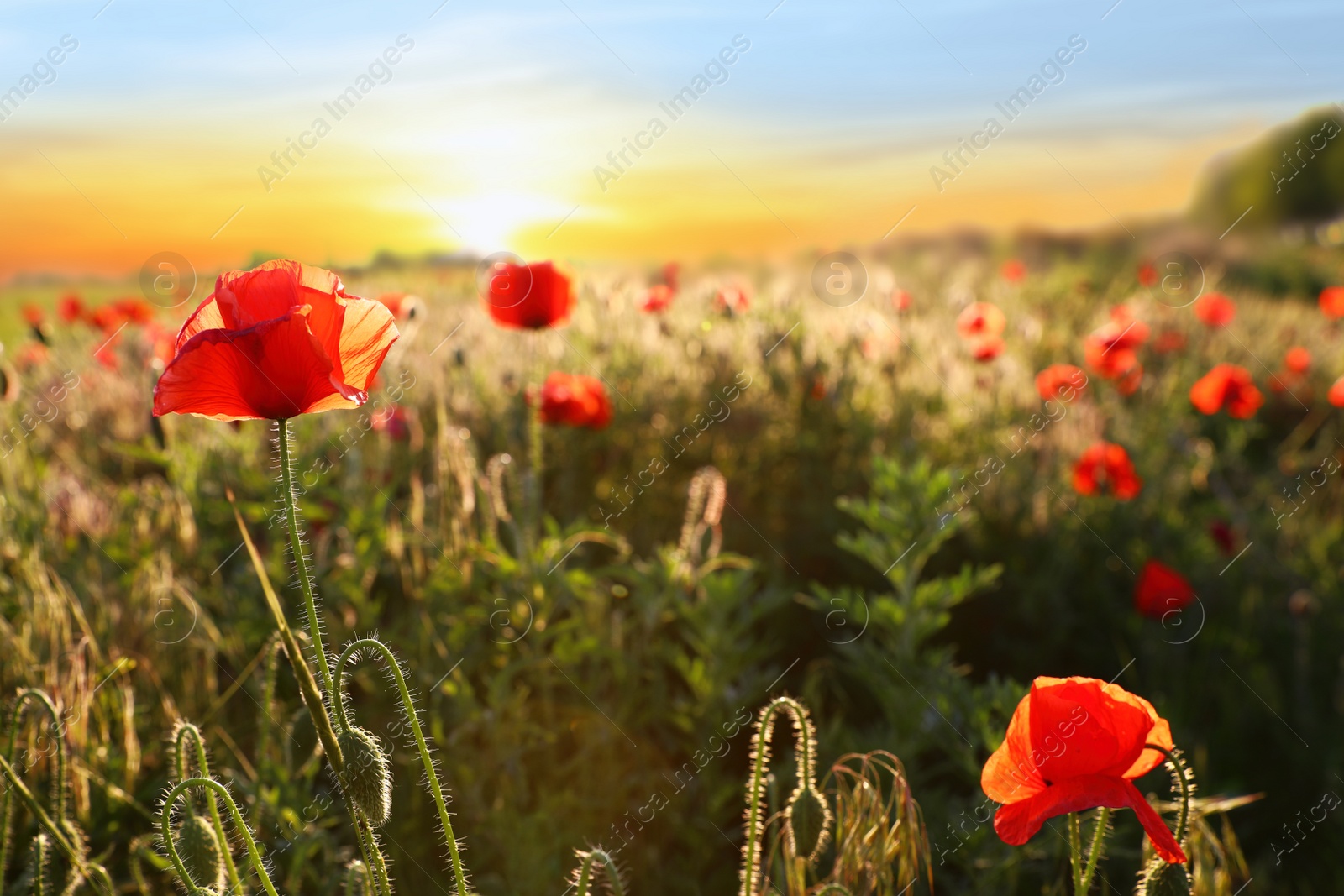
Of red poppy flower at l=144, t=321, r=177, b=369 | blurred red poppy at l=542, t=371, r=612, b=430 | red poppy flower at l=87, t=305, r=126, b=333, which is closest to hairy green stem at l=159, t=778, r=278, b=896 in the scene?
blurred red poppy at l=542, t=371, r=612, b=430

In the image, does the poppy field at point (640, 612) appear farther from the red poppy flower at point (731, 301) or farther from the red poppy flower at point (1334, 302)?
the red poppy flower at point (1334, 302)

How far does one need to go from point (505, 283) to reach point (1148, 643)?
2502mm

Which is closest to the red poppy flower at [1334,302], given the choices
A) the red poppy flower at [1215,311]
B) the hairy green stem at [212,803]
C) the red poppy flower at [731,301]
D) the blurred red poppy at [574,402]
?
the red poppy flower at [1215,311]

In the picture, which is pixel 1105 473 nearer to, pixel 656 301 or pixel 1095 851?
pixel 656 301

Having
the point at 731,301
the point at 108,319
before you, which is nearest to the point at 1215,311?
the point at 731,301

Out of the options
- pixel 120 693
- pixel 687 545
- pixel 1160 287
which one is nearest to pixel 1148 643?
pixel 687 545

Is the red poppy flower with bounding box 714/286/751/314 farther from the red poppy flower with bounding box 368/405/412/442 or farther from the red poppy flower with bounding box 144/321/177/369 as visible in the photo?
the red poppy flower with bounding box 144/321/177/369

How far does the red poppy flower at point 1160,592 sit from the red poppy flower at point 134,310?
5364 millimetres

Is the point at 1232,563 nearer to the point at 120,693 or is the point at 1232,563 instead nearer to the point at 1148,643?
the point at 1148,643

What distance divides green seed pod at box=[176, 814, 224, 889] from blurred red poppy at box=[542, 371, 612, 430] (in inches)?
71.3

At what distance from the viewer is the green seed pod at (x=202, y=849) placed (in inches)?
Answer: 53.3

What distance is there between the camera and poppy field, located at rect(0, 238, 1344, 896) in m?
1.35

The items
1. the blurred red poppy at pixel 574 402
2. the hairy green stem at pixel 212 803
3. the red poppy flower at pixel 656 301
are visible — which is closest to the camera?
the hairy green stem at pixel 212 803

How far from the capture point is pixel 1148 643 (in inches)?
137
